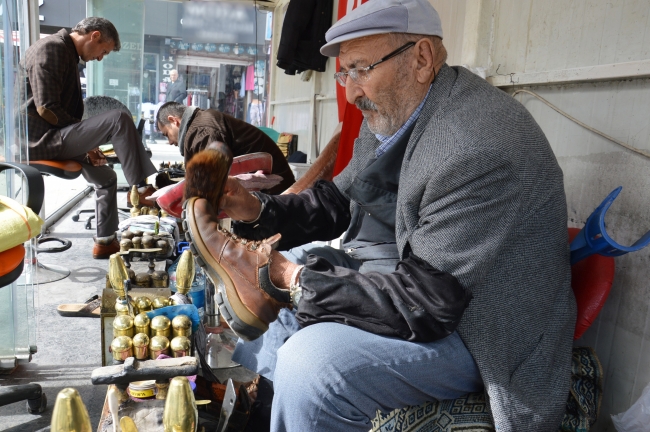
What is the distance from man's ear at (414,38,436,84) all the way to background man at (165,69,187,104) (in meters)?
8.50

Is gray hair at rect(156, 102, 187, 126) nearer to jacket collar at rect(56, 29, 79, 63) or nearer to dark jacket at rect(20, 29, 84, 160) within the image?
dark jacket at rect(20, 29, 84, 160)

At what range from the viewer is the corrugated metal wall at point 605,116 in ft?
4.99

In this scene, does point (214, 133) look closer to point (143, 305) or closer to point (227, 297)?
point (143, 305)

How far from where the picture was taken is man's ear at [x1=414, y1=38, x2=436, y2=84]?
146 centimetres

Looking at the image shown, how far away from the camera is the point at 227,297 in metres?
1.32

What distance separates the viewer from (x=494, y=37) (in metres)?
2.33

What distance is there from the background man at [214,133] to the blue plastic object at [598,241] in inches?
90.4

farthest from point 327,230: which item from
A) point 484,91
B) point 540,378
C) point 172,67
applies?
point 172,67

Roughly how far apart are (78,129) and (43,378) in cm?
196

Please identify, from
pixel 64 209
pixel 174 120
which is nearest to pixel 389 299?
pixel 174 120

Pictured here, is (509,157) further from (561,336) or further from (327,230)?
(327,230)

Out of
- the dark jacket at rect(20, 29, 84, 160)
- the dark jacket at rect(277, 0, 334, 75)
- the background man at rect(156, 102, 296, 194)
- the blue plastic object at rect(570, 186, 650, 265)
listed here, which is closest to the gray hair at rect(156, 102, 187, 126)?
the background man at rect(156, 102, 296, 194)

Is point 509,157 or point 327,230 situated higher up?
point 509,157

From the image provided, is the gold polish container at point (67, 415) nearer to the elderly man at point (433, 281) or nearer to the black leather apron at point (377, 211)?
the elderly man at point (433, 281)
